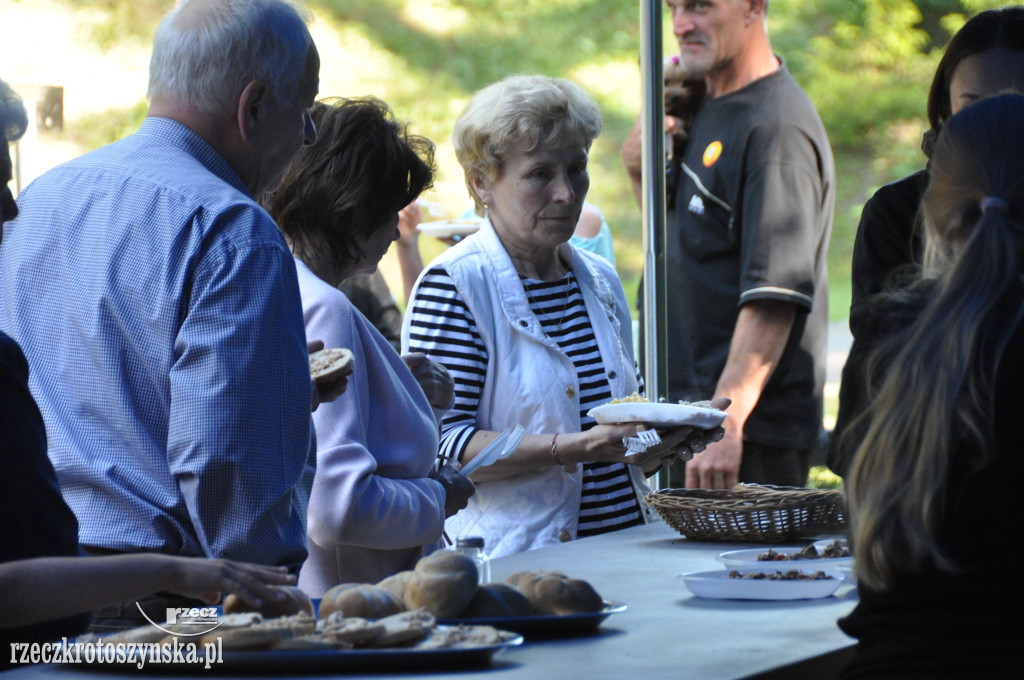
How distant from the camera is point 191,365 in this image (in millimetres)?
1722

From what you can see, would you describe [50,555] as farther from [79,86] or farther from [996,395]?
[79,86]

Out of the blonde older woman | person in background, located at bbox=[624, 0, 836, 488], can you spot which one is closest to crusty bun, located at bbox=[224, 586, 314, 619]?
the blonde older woman

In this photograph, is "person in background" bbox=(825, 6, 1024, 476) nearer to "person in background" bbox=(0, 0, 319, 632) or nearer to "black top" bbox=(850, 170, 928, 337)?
"black top" bbox=(850, 170, 928, 337)

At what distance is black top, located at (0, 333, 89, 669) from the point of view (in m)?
1.46

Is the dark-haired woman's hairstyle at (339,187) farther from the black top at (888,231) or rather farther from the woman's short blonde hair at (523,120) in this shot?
the black top at (888,231)

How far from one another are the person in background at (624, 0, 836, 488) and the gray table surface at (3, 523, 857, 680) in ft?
5.12

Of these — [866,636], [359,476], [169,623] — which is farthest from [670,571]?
[169,623]

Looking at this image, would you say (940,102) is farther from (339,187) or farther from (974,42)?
(339,187)

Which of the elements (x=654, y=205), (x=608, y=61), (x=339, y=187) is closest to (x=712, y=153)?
(x=654, y=205)

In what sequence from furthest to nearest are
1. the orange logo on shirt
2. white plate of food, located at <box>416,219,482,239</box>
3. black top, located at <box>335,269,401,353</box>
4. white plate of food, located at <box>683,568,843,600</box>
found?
black top, located at <box>335,269,401,353</box> < white plate of food, located at <box>416,219,482,239</box> < the orange logo on shirt < white plate of food, located at <box>683,568,843,600</box>

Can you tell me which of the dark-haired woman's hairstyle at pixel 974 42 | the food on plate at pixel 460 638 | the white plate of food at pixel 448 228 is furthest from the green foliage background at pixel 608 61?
the food on plate at pixel 460 638

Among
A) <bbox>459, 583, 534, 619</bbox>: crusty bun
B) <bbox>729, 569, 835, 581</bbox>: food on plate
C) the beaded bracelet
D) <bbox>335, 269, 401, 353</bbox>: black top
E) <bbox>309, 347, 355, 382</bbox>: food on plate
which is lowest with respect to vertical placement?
<bbox>729, 569, 835, 581</bbox>: food on plate

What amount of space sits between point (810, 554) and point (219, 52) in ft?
4.13

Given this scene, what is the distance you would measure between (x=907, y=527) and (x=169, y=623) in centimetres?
84
